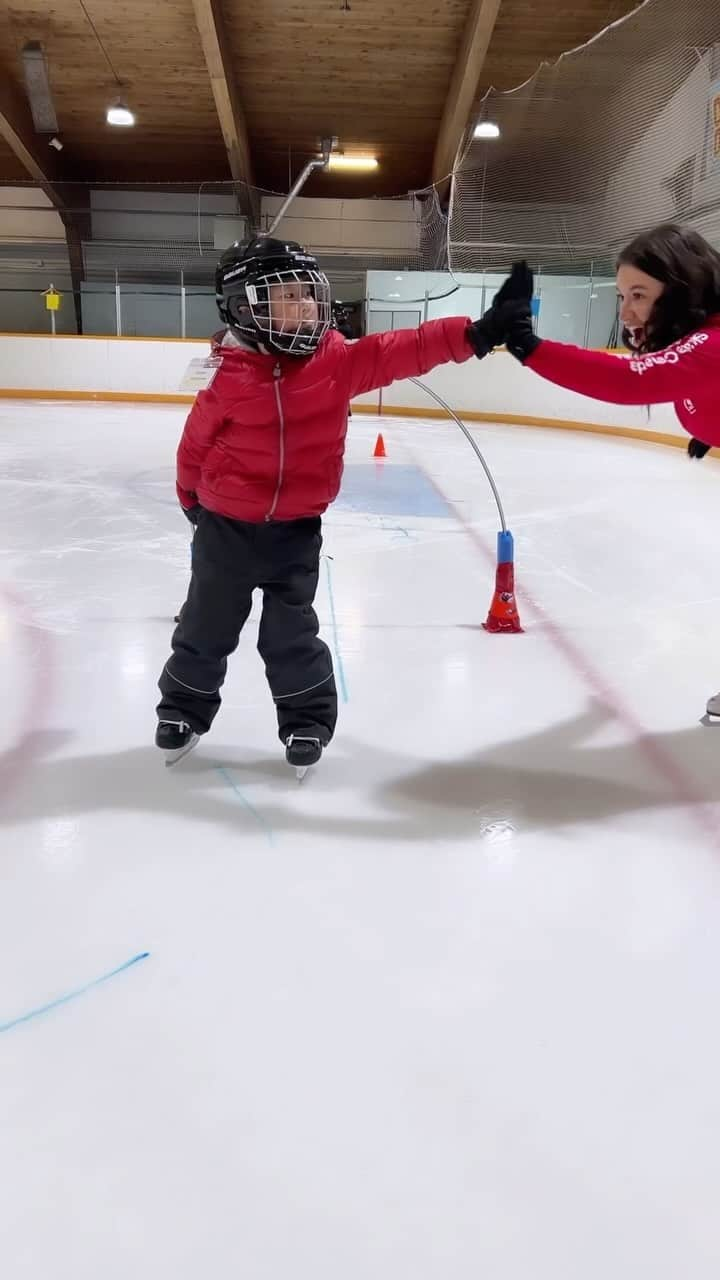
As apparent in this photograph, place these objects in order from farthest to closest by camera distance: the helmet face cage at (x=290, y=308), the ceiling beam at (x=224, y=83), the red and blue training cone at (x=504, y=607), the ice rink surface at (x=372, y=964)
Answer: the ceiling beam at (x=224, y=83)
the red and blue training cone at (x=504, y=607)
the helmet face cage at (x=290, y=308)
the ice rink surface at (x=372, y=964)

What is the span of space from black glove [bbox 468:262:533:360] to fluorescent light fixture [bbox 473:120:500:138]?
35.0 ft

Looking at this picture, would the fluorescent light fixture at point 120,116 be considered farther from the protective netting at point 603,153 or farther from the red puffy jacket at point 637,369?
the red puffy jacket at point 637,369

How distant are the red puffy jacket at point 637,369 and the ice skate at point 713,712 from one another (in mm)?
753

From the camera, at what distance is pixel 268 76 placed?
14.3m

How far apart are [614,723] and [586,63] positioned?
7.90m

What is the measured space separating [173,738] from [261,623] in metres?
0.30

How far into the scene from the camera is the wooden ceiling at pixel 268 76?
41.3 ft

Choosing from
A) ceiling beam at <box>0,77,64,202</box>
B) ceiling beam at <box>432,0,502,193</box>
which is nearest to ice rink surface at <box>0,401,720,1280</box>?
ceiling beam at <box>432,0,502,193</box>

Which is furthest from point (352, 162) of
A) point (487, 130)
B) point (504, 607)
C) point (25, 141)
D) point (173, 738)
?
point (173, 738)

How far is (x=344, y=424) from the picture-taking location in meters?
1.81

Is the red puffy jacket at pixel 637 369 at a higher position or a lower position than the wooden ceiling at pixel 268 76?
lower

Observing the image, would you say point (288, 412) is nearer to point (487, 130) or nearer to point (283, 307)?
point (283, 307)

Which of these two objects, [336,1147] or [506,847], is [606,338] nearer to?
[506,847]

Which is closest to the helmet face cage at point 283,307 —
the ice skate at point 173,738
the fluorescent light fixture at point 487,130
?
the ice skate at point 173,738
